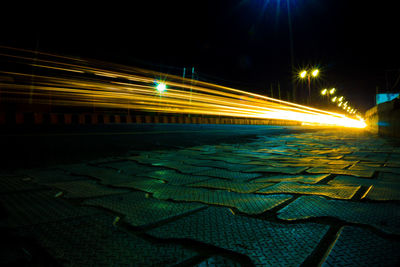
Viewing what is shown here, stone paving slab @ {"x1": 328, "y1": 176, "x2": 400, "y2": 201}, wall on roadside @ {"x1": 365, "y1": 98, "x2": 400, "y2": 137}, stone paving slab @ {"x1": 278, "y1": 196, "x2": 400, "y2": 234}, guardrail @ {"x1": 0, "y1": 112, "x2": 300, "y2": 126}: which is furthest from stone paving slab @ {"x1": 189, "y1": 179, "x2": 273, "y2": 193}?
wall on roadside @ {"x1": 365, "y1": 98, "x2": 400, "y2": 137}

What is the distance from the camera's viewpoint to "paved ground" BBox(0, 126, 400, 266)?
40.6 inches

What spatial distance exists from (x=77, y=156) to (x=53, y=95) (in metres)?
3.87

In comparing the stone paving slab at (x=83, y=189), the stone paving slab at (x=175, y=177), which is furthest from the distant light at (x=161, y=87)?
the stone paving slab at (x=83, y=189)

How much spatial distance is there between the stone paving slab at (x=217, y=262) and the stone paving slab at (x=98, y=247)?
0.27ft

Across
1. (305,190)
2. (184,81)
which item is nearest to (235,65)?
(184,81)

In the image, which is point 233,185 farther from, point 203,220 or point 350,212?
point 350,212

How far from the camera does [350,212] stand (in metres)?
1.49

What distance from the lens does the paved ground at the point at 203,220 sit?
3.38ft

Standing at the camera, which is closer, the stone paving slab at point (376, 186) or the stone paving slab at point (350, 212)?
the stone paving slab at point (350, 212)

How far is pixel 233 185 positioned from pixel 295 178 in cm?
72

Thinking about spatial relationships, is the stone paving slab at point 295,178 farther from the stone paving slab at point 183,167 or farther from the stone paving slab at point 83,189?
the stone paving slab at point 83,189

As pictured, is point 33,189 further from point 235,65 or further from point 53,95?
point 235,65

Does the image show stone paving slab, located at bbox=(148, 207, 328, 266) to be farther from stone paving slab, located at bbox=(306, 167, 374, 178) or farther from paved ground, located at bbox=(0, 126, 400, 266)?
stone paving slab, located at bbox=(306, 167, 374, 178)

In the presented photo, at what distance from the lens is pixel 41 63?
7102 mm
